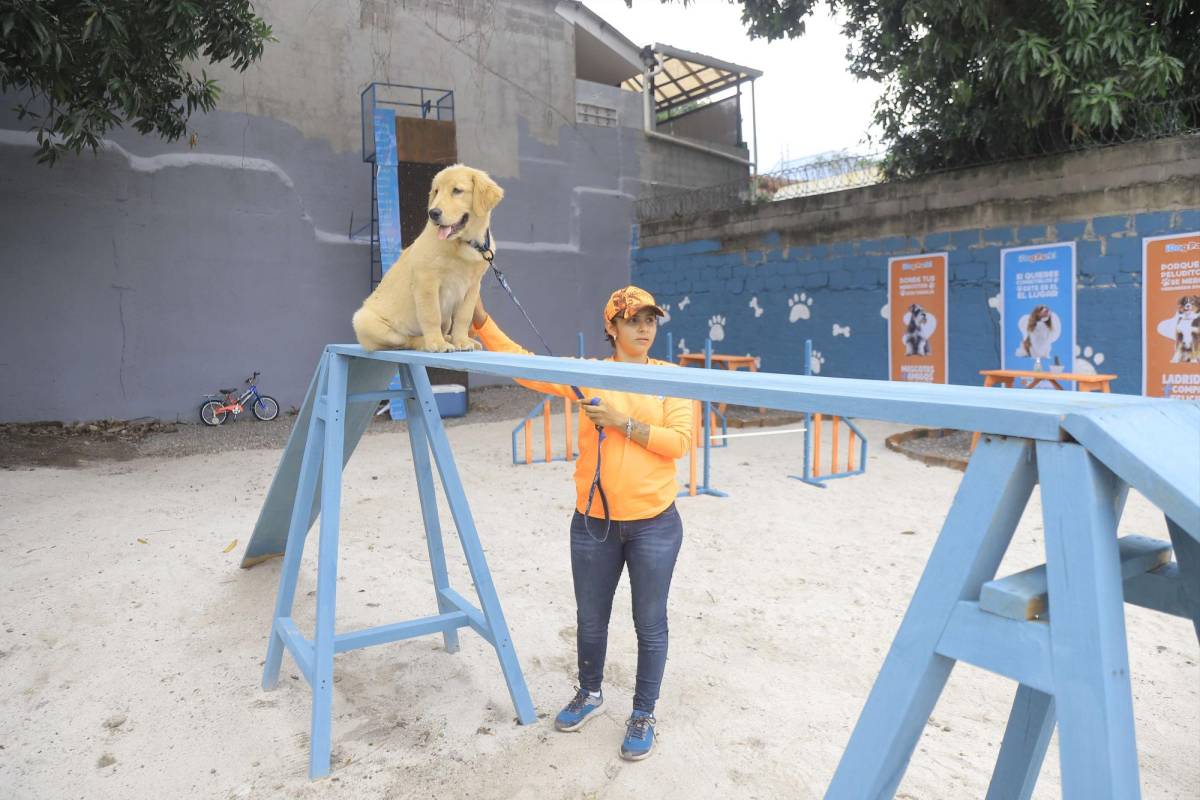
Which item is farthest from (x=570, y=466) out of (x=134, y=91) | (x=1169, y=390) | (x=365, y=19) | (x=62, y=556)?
(x=365, y=19)

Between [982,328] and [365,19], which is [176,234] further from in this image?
[982,328]

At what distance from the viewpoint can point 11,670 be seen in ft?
9.84

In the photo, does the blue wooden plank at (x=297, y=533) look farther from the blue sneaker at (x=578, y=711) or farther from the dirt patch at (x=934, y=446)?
the dirt patch at (x=934, y=446)

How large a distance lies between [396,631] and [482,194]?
1.64m

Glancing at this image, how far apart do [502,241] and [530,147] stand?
5.27 feet

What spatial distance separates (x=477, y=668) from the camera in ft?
10.0

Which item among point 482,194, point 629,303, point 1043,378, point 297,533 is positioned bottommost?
point 297,533

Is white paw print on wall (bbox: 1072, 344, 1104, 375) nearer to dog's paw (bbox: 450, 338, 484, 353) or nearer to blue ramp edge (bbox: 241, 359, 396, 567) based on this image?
dog's paw (bbox: 450, 338, 484, 353)

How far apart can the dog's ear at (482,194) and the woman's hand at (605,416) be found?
102 centimetres

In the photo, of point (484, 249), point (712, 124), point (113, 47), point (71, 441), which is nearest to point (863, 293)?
point (712, 124)

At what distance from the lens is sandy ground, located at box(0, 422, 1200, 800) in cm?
231

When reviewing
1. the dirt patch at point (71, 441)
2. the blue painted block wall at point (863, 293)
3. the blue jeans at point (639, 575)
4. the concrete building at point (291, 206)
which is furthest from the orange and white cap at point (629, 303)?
the concrete building at point (291, 206)

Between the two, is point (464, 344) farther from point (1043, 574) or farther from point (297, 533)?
point (1043, 574)

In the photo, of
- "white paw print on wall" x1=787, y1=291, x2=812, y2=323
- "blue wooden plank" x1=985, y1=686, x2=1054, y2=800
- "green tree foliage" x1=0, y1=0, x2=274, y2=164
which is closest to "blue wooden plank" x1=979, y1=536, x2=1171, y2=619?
"blue wooden plank" x1=985, y1=686, x2=1054, y2=800
